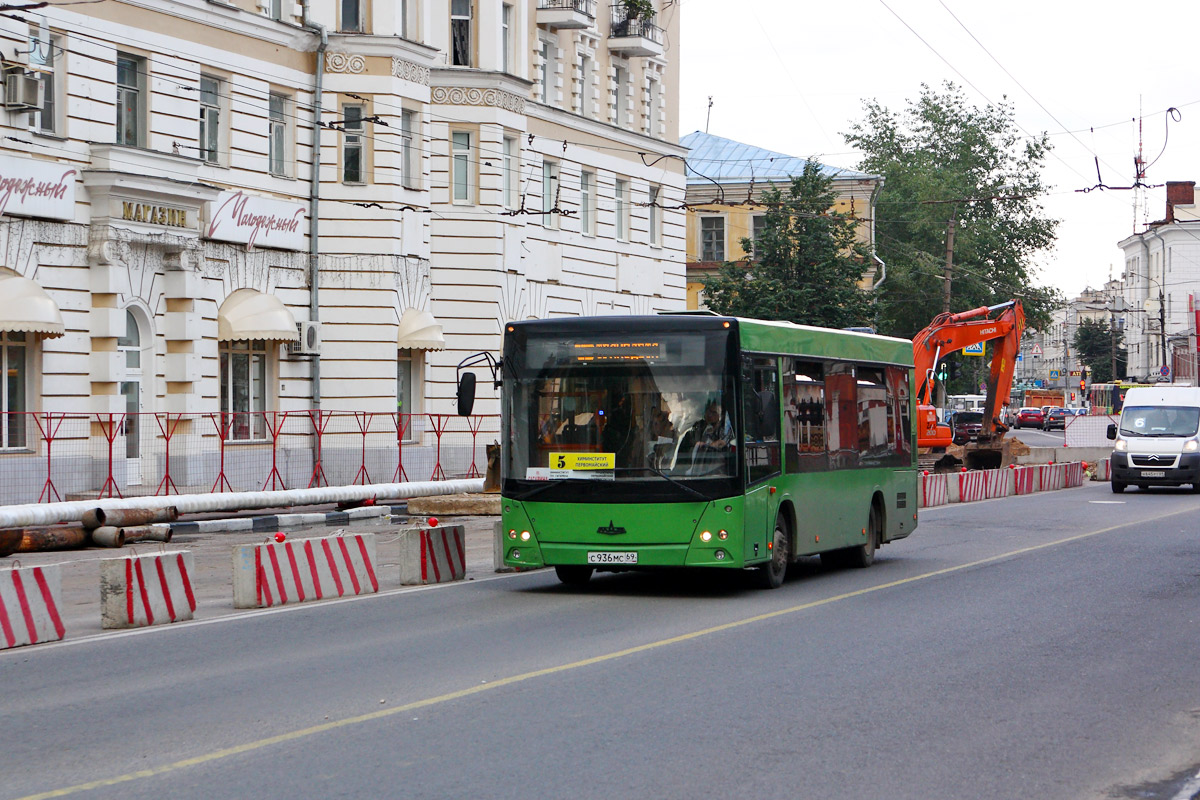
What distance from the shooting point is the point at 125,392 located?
93.7ft

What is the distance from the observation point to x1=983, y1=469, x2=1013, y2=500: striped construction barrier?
115ft

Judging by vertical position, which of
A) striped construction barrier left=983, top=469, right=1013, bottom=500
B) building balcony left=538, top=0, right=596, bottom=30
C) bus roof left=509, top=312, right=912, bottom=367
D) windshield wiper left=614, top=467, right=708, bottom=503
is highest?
building balcony left=538, top=0, right=596, bottom=30

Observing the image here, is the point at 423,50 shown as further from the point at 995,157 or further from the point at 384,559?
the point at 995,157

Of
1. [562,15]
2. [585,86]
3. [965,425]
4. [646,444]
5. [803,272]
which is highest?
[562,15]

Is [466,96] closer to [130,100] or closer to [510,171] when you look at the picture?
[510,171]

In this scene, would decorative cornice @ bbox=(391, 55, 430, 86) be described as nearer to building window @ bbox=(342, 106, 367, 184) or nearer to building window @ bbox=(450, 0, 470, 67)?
building window @ bbox=(342, 106, 367, 184)

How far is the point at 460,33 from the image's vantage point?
38.2 m

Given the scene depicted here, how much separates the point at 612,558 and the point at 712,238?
187ft

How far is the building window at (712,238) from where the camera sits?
70750 millimetres

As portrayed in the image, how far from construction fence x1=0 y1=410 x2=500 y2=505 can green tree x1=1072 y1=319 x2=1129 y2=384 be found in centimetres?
10066

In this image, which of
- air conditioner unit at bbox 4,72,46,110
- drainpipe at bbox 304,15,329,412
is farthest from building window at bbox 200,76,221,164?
air conditioner unit at bbox 4,72,46,110

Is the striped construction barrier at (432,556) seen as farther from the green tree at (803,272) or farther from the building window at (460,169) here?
the green tree at (803,272)

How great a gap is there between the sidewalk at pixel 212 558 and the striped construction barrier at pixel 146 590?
230mm

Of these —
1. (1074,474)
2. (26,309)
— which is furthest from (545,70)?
(26,309)
